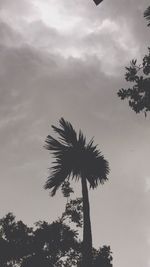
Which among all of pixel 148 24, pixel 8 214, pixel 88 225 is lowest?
pixel 88 225

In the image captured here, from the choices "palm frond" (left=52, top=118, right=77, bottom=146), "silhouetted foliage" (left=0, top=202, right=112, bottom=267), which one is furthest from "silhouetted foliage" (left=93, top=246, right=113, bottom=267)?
"palm frond" (left=52, top=118, right=77, bottom=146)

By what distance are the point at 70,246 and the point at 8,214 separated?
4608 millimetres

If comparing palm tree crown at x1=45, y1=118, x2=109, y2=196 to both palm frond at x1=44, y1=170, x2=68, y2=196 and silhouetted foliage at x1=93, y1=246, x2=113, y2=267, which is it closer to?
palm frond at x1=44, y1=170, x2=68, y2=196

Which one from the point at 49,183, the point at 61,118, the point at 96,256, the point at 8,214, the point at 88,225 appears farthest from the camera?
the point at 8,214

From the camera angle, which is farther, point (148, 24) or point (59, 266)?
point (59, 266)

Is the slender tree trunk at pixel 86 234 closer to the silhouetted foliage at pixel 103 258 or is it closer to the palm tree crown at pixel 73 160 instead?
the palm tree crown at pixel 73 160

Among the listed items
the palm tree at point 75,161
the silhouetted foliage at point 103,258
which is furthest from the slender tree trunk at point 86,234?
the silhouetted foliage at point 103,258

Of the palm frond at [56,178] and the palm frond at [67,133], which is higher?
the palm frond at [67,133]

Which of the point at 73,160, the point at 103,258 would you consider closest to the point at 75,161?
the point at 73,160

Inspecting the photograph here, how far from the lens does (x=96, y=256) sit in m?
18.8

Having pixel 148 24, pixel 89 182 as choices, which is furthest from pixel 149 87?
pixel 89 182

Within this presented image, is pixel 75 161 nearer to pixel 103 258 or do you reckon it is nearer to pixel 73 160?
pixel 73 160

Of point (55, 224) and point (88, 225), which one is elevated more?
point (55, 224)

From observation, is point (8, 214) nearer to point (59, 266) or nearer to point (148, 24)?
point (59, 266)
